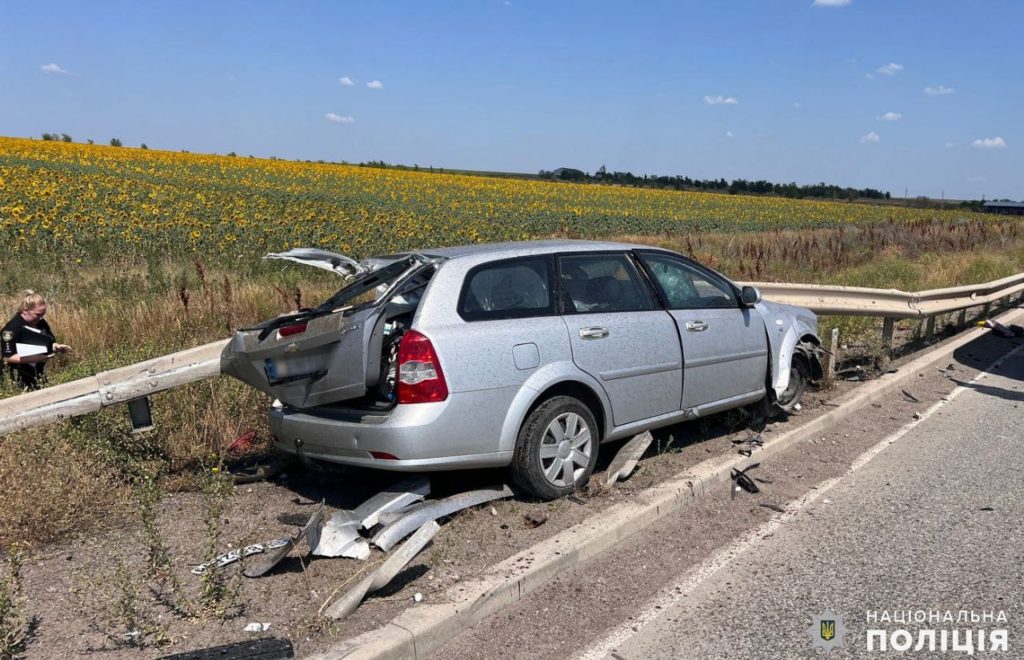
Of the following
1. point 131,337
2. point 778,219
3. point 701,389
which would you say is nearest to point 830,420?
point 701,389

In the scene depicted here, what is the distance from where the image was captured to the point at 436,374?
4.82 meters

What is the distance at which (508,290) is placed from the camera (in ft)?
17.7

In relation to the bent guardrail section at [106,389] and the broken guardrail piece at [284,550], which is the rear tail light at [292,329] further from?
the broken guardrail piece at [284,550]

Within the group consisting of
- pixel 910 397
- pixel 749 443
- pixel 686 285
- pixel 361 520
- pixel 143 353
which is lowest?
pixel 910 397

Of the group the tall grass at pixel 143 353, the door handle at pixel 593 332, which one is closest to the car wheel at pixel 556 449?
the door handle at pixel 593 332

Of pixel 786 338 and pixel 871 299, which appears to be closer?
pixel 786 338

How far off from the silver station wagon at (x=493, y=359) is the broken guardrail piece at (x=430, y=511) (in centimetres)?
19

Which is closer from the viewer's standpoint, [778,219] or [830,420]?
[830,420]

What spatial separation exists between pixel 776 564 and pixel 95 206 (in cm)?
1663

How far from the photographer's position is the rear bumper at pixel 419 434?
4.79m

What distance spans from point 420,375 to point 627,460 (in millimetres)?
1747

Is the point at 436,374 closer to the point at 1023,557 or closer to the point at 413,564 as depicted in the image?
the point at 413,564

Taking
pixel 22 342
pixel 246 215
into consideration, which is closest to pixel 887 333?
pixel 22 342

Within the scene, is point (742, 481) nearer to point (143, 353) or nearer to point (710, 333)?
point (710, 333)
